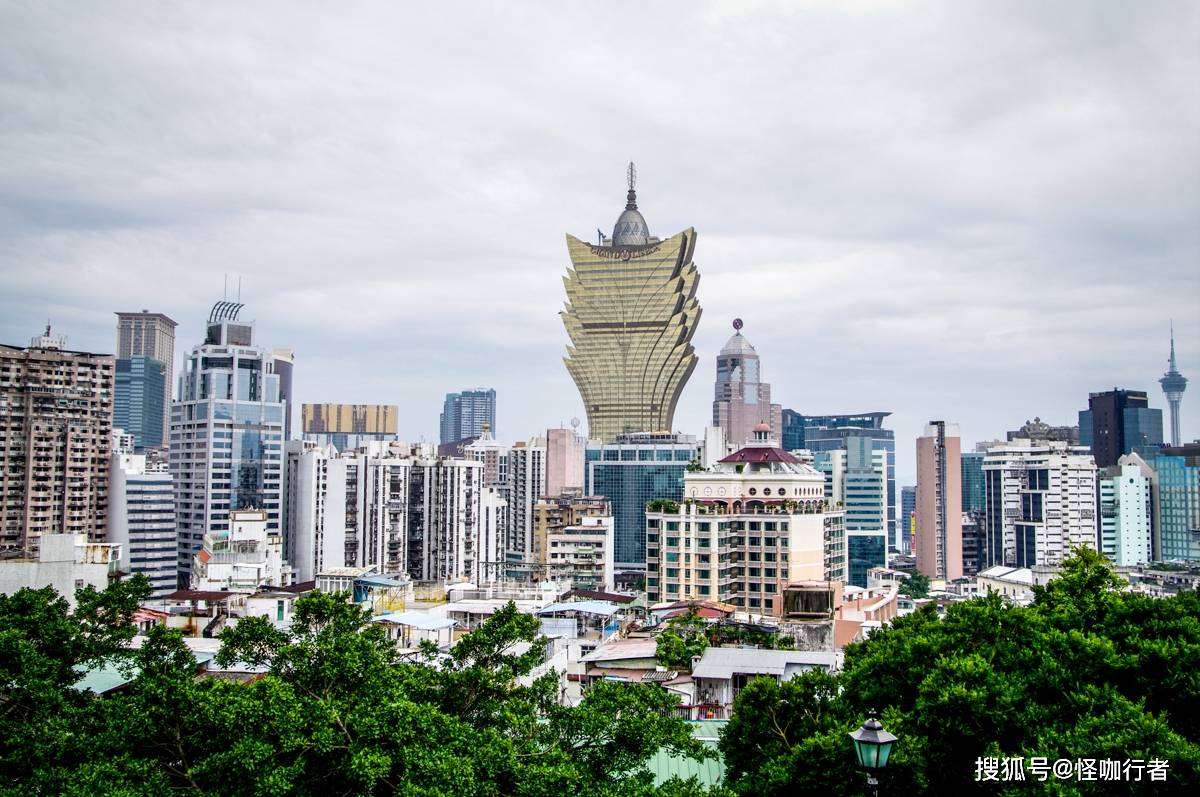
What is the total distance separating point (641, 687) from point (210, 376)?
112030 mm

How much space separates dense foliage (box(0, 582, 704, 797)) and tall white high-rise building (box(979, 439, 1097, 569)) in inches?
4987

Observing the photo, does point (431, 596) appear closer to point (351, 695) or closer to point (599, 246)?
point (351, 695)

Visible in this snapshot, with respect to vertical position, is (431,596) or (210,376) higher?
(210,376)

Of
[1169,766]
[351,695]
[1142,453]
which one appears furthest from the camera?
[1142,453]

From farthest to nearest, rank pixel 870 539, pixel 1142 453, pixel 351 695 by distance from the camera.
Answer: pixel 1142 453
pixel 870 539
pixel 351 695

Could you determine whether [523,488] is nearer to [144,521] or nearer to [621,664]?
[144,521]

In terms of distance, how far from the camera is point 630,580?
142125 millimetres

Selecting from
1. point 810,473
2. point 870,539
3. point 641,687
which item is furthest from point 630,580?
point 641,687

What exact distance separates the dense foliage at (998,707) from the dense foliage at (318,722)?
6.61ft

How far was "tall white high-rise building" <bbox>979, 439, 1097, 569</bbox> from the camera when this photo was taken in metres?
138

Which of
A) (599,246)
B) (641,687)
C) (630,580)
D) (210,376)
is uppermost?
(599,246)

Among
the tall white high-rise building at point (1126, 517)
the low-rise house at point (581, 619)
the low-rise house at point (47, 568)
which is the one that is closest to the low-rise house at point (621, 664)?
the low-rise house at point (581, 619)

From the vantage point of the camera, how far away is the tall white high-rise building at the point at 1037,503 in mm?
138250

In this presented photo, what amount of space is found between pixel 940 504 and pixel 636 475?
45.5 m
